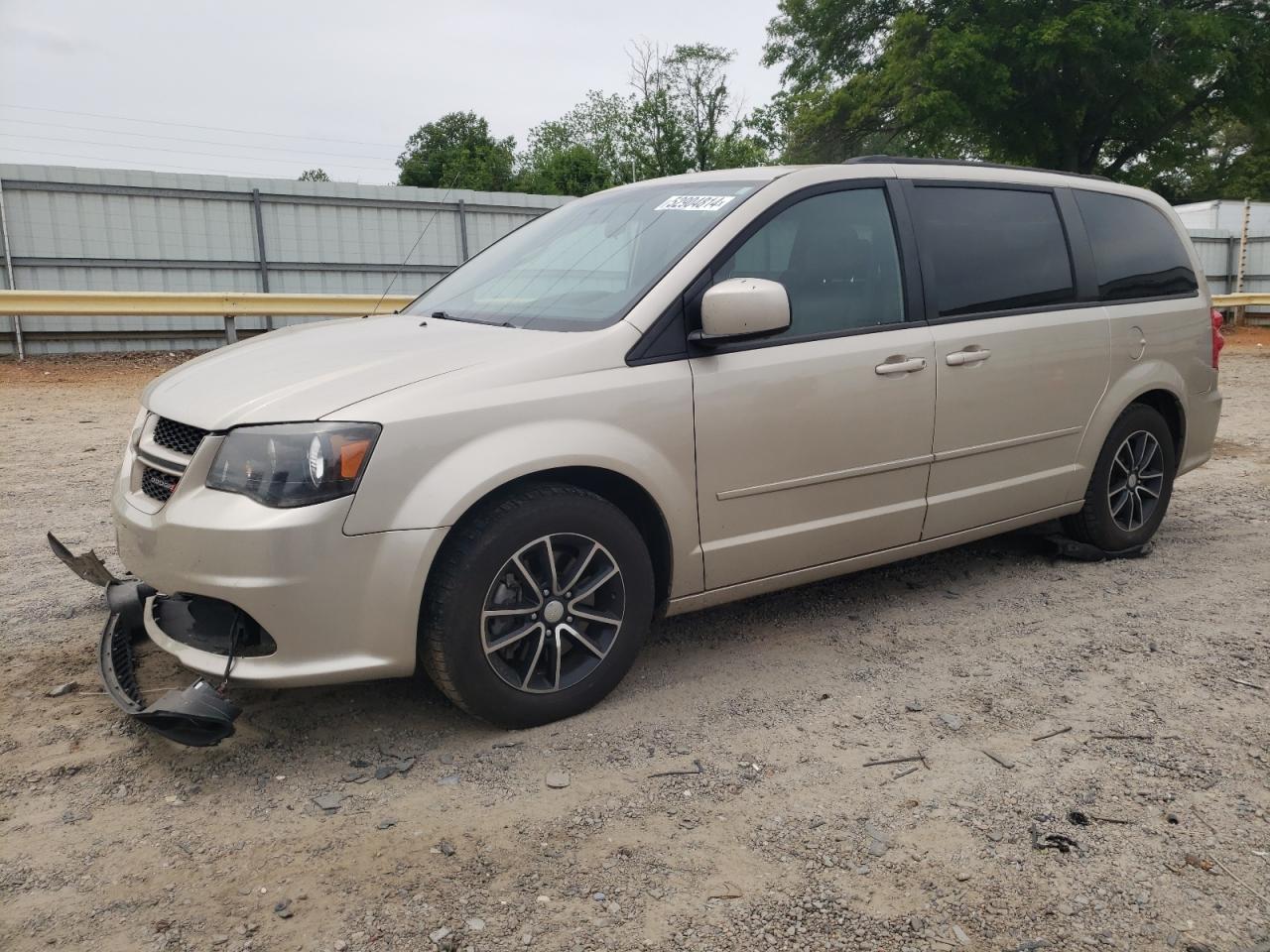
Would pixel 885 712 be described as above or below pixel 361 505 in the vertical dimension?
below

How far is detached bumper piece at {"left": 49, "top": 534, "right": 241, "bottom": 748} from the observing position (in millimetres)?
2766

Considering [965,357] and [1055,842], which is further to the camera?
[965,357]

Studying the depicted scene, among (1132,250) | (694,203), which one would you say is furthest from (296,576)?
(1132,250)

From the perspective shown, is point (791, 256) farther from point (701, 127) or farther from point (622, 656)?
point (701, 127)

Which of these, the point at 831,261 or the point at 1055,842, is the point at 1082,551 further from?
the point at 1055,842

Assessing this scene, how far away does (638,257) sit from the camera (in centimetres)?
367

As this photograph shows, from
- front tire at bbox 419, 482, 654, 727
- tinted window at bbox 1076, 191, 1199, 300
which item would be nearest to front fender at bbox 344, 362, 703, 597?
front tire at bbox 419, 482, 654, 727

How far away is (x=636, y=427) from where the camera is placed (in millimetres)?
3289

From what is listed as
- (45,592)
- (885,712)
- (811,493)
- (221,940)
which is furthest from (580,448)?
(45,592)

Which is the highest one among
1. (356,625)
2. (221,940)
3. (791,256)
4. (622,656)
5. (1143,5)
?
(1143,5)

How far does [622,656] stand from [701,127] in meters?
46.3

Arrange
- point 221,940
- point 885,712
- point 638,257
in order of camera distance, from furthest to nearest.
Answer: point 638,257, point 885,712, point 221,940

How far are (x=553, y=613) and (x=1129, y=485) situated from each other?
3273 mm

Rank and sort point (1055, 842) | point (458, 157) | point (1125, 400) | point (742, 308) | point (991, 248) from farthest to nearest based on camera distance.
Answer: point (458, 157), point (1125, 400), point (991, 248), point (742, 308), point (1055, 842)
